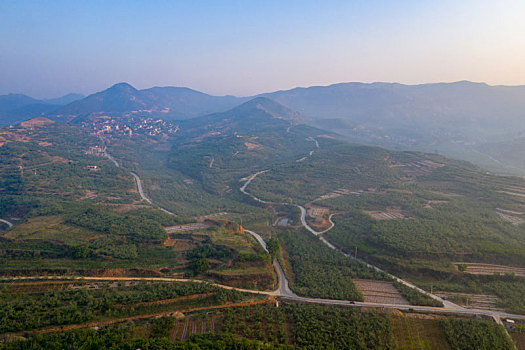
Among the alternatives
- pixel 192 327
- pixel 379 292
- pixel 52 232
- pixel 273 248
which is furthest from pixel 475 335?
pixel 52 232

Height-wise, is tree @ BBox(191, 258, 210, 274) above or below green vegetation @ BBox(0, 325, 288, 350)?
below

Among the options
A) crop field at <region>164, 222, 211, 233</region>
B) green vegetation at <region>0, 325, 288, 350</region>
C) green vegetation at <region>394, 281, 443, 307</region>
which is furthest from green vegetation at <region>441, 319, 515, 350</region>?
crop field at <region>164, 222, 211, 233</region>

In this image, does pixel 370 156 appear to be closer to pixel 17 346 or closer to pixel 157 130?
pixel 17 346

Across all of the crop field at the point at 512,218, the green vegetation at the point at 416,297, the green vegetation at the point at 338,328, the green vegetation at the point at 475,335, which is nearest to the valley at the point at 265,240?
the green vegetation at the point at 416,297

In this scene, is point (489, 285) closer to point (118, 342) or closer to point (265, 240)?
point (265, 240)

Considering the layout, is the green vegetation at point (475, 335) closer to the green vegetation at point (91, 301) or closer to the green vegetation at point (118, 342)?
the green vegetation at point (118, 342)

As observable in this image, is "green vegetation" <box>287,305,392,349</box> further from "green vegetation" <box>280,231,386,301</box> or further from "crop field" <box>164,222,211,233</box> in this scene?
"crop field" <box>164,222,211,233</box>

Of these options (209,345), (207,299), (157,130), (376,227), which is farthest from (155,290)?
(157,130)
